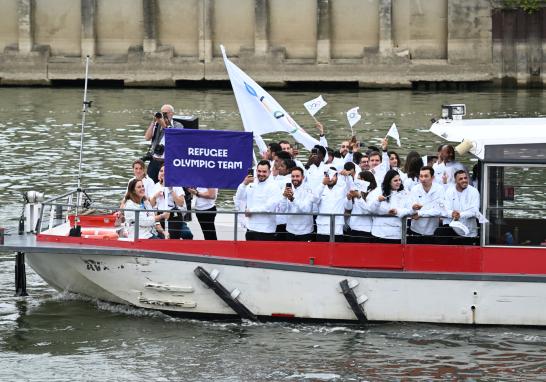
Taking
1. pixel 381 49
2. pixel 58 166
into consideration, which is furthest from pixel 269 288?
pixel 381 49

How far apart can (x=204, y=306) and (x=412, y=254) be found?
2.77 meters

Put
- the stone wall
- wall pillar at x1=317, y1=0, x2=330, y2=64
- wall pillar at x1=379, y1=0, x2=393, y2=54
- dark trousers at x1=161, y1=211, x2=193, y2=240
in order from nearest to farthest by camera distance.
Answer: dark trousers at x1=161, y1=211, x2=193, y2=240 → the stone wall → wall pillar at x1=379, y1=0, x2=393, y2=54 → wall pillar at x1=317, y1=0, x2=330, y2=64

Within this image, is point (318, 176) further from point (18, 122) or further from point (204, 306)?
point (18, 122)

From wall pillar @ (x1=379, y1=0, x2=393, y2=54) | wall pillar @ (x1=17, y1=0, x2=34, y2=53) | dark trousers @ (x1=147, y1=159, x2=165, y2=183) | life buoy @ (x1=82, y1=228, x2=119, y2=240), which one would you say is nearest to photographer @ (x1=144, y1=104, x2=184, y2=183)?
dark trousers @ (x1=147, y1=159, x2=165, y2=183)

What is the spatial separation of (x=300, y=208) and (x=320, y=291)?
3.58 feet

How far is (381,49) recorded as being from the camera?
45875 millimetres

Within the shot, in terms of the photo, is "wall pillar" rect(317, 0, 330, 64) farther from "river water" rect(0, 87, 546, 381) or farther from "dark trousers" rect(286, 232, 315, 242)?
"dark trousers" rect(286, 232, 315, 242)

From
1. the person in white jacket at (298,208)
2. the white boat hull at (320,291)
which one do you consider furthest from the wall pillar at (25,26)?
the person in white jacket at (298,208)

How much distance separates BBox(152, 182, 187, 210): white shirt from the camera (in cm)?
1866

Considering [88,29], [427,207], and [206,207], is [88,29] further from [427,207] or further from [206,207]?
[427,207]

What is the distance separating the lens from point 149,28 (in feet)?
155

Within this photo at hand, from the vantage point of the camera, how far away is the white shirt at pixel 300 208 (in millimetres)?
18016

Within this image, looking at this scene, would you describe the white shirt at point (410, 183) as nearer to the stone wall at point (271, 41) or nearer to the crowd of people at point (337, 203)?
the crowd of people at point (337, 203)

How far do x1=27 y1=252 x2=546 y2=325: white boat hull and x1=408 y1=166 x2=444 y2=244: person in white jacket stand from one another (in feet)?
1.92
